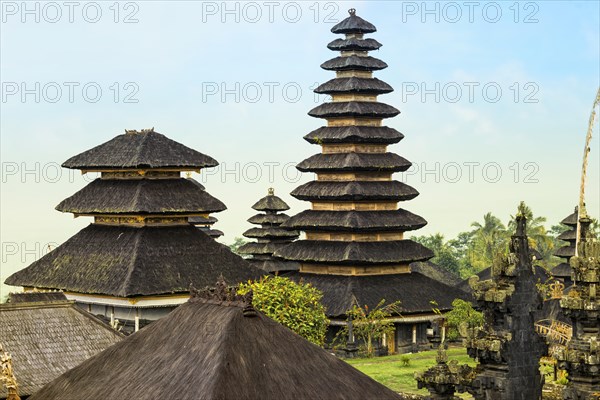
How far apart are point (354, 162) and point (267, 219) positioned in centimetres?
1155

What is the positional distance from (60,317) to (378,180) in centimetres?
2464

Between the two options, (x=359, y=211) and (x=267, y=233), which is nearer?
(x=359, y=211)

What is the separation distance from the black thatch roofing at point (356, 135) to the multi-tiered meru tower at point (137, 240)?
31.0ft


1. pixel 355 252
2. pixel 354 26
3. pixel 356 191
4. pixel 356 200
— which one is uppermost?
pixel 354 26

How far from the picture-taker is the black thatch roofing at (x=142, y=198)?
45750mm

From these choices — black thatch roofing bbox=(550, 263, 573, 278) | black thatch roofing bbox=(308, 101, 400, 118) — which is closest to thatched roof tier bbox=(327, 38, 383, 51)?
black thatch roofing bbox=(308, 101, 400, 118)

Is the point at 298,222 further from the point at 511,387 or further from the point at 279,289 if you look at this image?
the point at 511,387

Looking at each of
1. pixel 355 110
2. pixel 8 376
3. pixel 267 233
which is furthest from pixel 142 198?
pixel 8 376

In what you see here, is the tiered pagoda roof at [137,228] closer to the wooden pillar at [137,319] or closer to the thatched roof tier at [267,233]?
the wooden pillar at [137,319]

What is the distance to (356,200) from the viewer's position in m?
53.9

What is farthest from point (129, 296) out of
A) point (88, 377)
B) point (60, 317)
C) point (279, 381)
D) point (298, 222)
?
point (279, 381)

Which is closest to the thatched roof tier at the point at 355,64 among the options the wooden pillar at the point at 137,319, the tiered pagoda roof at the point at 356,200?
the tiered pagoda roof at the point at 356,200

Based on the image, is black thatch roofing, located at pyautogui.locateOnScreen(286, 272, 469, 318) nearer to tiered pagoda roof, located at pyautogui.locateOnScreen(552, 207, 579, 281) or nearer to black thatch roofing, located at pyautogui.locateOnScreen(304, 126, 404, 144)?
black thatch roofing, located at pyautogui.locateOnScreen(304, 126, 404, 144)

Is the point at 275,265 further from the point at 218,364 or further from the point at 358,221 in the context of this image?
the point at 218,364
